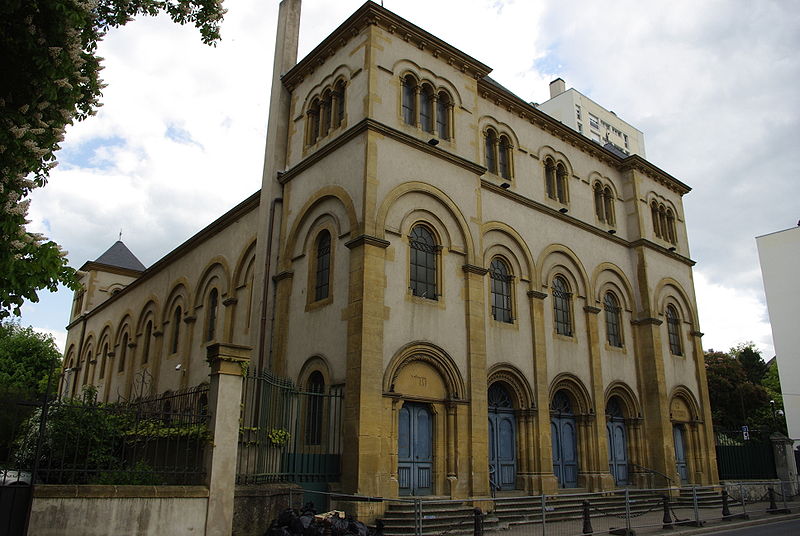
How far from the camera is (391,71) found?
58.0ft

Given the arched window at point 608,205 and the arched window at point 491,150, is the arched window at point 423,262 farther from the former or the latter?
the arched window at point 608,205

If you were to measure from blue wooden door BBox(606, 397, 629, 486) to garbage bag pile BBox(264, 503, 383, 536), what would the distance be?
12.5 meters

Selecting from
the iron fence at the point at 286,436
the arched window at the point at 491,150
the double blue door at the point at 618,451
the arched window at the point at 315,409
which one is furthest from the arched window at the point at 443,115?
the double blue door at the point at 618,451

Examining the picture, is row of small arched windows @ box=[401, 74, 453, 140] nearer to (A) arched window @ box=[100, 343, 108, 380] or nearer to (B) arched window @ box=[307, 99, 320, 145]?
(B) arched window @ box=[307, 99, 320, 145]

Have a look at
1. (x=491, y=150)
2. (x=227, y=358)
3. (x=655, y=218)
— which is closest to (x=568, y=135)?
(x=491, y=150)

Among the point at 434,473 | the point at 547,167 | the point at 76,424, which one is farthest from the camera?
the point at 547,167

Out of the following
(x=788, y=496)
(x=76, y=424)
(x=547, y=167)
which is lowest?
(x=788, y=496)

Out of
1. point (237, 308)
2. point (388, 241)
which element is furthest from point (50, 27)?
point (237, 308)

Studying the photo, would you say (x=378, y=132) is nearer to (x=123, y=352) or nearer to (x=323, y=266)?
(x=323, y=266)

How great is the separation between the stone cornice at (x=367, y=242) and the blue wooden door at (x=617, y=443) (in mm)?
11525

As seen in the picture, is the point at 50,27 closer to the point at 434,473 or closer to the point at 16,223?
the point at 16,223

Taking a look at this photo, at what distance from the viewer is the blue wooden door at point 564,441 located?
20.0 meters

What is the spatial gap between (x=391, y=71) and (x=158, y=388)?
1850 cm

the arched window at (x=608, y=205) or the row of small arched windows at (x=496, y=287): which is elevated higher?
the arched window at (x=608, y=205)
